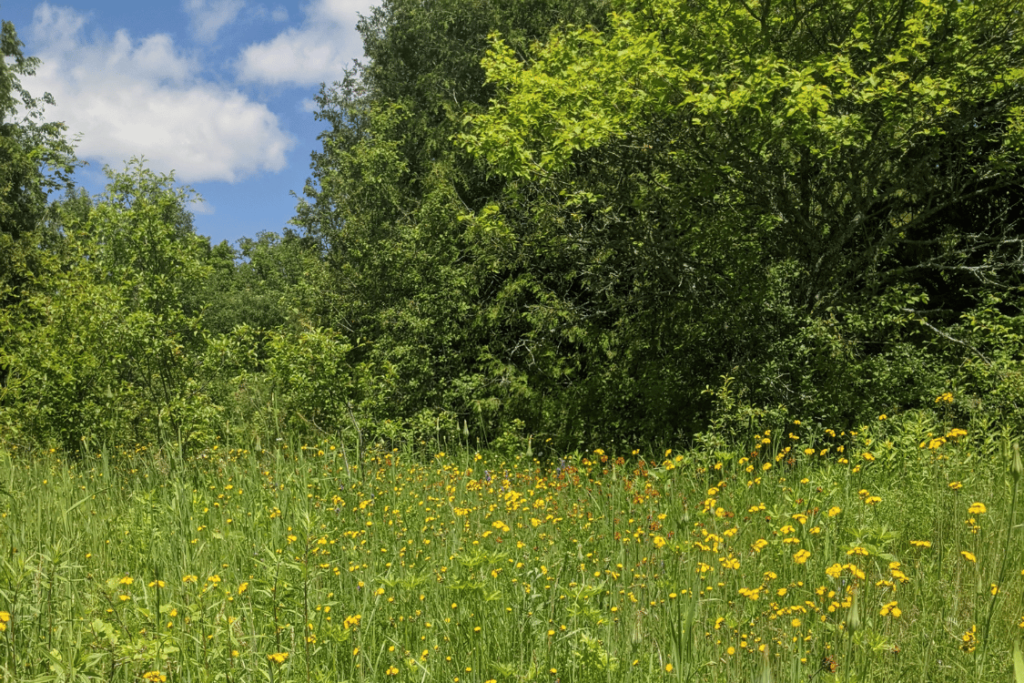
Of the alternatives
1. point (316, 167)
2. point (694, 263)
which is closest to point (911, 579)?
point (694, 263)

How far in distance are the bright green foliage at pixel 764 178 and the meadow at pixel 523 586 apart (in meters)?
3.02

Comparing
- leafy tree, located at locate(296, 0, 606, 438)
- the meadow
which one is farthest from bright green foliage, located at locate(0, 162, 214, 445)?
the meadow

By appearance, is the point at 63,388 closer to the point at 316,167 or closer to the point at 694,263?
the point at 694,263

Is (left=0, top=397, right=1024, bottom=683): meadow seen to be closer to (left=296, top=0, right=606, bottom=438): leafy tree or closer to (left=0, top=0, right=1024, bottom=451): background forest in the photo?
(left=0, top=0, right=1024, bottom=451): background forest

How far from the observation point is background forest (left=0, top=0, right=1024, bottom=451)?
266 inches

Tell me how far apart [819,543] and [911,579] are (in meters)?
0.40

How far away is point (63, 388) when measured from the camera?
8.91 meters

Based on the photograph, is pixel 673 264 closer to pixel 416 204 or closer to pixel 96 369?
pixel 96 369

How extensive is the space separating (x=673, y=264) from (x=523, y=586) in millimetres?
6324

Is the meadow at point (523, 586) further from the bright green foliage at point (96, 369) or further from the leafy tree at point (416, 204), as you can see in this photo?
the leafy tree at point (416, 204)

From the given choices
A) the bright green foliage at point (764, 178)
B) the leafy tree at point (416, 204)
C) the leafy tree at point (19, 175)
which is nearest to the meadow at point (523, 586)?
Result: the bright green foliage at point (764, 178)

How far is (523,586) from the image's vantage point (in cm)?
269

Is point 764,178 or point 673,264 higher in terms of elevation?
point 764,178

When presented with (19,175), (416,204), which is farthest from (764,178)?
(19,175)
